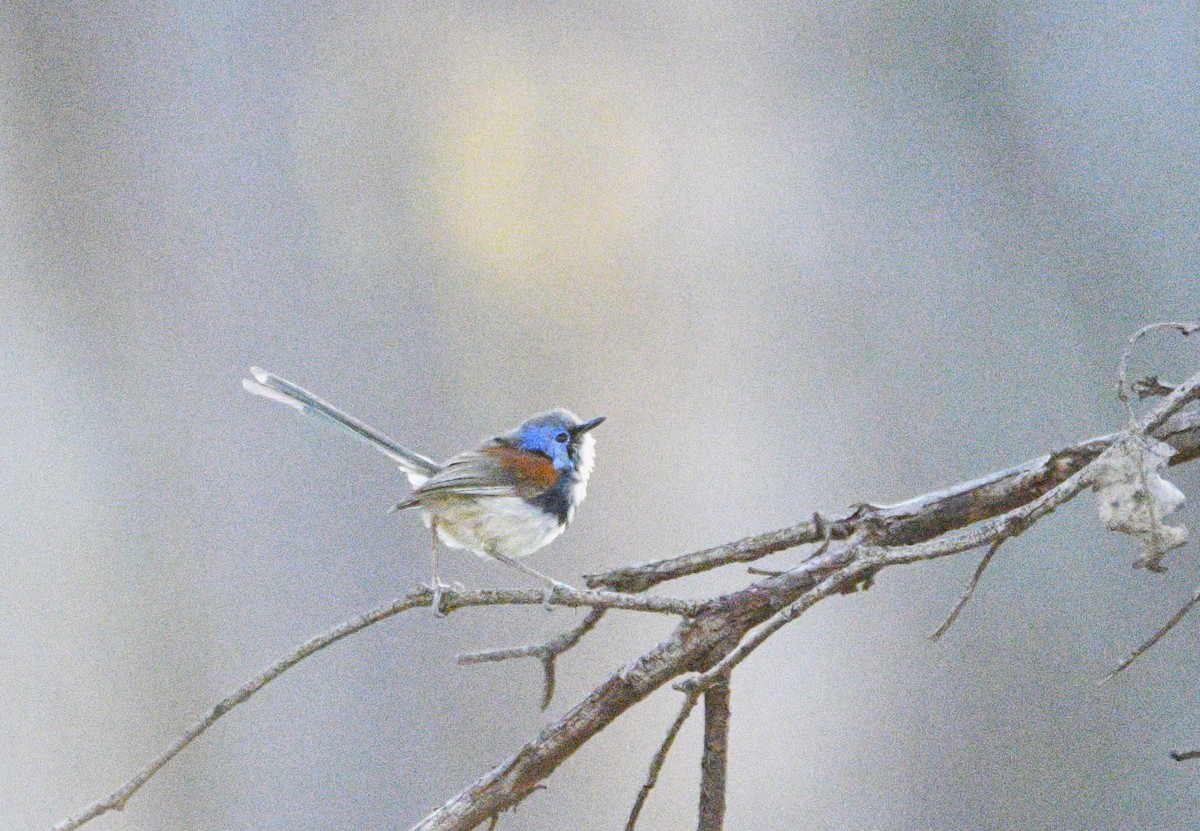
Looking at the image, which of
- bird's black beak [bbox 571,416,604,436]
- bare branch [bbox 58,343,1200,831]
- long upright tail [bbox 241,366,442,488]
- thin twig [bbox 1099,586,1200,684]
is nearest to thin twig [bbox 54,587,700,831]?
bare branch [bbox 58,343,1200,831]

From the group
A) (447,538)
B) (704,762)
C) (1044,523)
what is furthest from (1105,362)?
(704,762)

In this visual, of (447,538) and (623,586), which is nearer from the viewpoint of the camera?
(623,586)

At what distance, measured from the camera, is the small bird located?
1.07 metres

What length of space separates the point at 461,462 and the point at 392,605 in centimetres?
58

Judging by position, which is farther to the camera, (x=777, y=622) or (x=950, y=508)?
(x=950, y=508)

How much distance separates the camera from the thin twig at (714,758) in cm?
61

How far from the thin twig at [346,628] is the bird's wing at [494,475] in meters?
0.46

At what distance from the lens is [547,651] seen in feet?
2.25

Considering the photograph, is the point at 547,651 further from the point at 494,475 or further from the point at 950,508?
the point at 494,475

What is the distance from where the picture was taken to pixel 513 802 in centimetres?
58

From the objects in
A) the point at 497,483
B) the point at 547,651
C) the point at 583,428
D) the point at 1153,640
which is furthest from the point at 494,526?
the point at 1153,640

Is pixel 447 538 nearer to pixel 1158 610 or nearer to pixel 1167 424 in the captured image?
pixel 1167 424

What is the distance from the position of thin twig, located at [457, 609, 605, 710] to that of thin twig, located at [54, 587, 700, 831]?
6cm

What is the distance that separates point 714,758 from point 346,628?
20 cm
